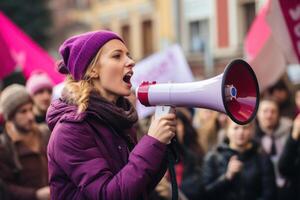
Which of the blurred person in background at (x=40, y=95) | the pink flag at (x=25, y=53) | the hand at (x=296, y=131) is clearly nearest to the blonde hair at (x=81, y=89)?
the hand at (x=296, y=131)

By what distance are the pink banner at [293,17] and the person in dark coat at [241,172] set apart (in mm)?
772

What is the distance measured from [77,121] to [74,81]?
21 centimetres

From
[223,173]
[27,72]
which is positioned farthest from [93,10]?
[223,173]

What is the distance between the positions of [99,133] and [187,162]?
10.2 feet

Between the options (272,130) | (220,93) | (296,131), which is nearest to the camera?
(220,93)

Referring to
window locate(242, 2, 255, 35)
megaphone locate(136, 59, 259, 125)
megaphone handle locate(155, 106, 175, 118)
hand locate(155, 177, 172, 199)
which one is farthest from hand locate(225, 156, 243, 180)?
window locate(242, 2, 255, 35)

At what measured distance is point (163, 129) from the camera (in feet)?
9.01

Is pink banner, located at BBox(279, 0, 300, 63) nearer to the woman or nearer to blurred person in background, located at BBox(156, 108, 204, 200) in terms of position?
blurred person in background, located at BBox(156, 108, 204, 200)

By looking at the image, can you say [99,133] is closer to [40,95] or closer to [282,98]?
[40,95]

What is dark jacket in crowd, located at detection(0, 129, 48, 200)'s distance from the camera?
4.86 m

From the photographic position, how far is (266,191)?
5555mm

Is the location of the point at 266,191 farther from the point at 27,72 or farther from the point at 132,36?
the point at 132,36

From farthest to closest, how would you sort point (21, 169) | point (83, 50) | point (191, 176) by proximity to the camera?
point (191, 176) → point (21, 169) → point (83, 50)

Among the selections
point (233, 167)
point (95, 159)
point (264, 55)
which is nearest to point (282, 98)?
point (264, 55)
